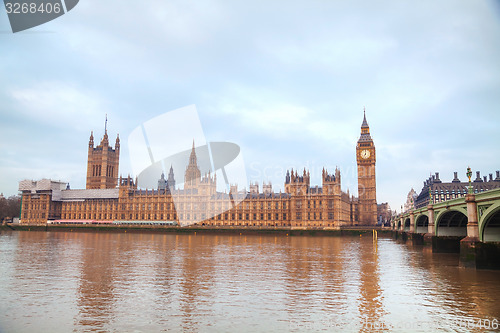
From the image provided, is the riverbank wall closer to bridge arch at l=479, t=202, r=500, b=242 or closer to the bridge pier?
bridge arch at l=479, t=202, r=500, b=242

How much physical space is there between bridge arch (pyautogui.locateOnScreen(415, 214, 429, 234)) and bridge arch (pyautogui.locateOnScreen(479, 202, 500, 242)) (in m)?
33.1

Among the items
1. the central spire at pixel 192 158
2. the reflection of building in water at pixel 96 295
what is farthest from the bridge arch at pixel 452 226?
the central spire at pixel 192 158

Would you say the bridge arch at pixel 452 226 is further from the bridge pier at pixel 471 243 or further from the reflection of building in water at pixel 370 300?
the reflection of building in water at pixel 370 300

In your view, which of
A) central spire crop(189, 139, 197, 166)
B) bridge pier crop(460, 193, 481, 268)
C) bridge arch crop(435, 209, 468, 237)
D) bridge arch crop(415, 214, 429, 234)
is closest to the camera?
bridge pier crop(460, 193, 481, 268)

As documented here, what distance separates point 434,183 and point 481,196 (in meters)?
144

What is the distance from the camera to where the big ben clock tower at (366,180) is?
147m

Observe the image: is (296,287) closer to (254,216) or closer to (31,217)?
(254,216)

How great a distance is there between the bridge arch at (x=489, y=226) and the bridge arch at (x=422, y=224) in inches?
1303

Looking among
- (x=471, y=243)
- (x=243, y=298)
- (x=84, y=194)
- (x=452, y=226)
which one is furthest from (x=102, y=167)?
(x=243, y=298)

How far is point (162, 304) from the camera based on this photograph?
784 inches

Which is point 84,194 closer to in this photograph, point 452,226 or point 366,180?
point 366,180

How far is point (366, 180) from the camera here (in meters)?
152

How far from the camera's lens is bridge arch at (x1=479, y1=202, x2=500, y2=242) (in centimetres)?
3038

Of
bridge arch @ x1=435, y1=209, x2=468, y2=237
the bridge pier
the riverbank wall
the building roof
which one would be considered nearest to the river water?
the bridge pier
